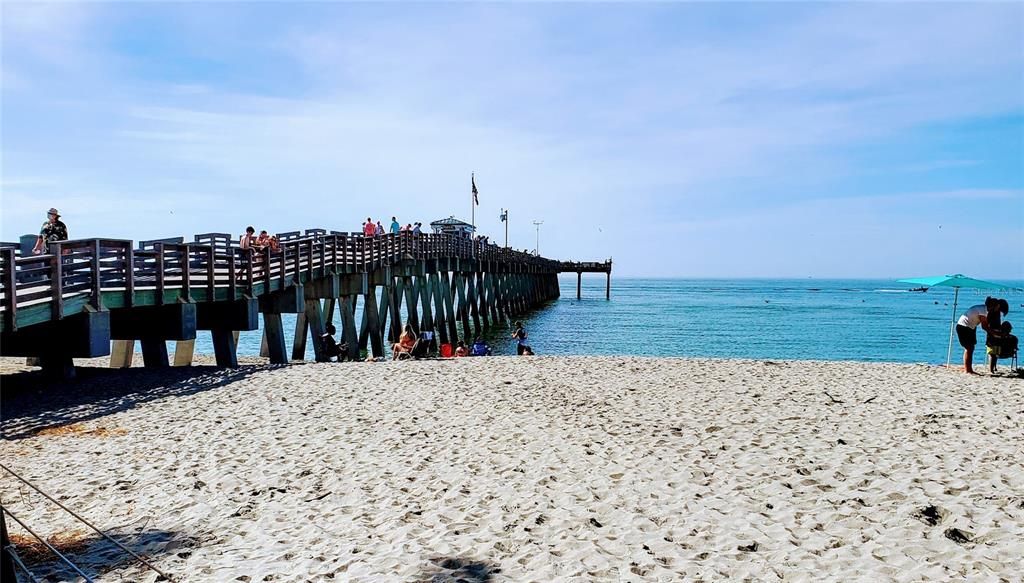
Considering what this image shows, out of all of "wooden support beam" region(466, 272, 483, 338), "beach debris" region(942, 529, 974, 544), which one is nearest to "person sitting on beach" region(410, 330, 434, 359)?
"beach debris" region(942, 529, 974, 544)

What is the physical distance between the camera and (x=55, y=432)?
8.86 m

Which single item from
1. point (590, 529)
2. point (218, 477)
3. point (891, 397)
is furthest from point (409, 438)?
point (891, 397)

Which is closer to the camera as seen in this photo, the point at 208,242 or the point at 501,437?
the point at 501,437

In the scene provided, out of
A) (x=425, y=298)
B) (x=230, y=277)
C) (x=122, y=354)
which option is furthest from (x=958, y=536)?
(x=425, y=298)

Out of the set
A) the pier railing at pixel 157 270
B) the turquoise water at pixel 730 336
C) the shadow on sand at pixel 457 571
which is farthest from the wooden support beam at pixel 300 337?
the shadow on sand at pixel 457 571

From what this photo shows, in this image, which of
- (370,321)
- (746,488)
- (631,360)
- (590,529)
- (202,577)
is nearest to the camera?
(202,577)

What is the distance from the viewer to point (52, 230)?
12.7 m

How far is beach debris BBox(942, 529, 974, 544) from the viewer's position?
539 centimetres

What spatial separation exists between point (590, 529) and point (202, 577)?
2731 mm

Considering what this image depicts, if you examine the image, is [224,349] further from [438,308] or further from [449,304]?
[449,304]

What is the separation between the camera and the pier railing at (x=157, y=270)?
10453mm

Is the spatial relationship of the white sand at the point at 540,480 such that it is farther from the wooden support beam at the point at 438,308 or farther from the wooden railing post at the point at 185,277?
the wooden support beam at the point at 438,308

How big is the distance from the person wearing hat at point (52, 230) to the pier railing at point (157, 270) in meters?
0.50

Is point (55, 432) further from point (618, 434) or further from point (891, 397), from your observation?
point (891, 397)
